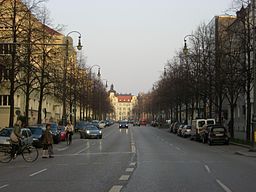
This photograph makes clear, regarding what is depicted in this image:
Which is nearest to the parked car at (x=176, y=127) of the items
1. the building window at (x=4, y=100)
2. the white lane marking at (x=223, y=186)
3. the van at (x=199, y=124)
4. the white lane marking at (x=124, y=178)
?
the van at (x=199, y=124)

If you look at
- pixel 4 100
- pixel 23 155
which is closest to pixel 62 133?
pixel 4 100

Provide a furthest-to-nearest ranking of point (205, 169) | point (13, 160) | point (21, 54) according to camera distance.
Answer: point (21, 54), point (13, 160), point (205, 169)

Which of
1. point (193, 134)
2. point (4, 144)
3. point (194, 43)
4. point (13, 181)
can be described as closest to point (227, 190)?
point (13, 181)

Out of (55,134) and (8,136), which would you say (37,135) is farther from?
(55,134)

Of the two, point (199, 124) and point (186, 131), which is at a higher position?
point (199, 124)

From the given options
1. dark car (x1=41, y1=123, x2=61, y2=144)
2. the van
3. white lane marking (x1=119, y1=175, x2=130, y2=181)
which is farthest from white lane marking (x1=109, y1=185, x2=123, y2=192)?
the van

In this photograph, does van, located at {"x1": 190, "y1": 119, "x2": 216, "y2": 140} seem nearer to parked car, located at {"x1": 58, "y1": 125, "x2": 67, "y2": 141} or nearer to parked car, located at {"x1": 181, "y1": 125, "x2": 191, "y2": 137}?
parked car, located at {"x1": 181, "y1": 125, "x2": 191, "y2": 137}

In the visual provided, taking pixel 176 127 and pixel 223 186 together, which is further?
pixel 176 127

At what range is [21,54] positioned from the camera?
36406mm

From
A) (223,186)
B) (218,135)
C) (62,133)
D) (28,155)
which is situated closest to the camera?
(223,186)

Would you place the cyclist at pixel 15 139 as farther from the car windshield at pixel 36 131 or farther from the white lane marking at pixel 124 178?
the car windshield at pixel 36 131

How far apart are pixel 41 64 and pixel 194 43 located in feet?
61.1

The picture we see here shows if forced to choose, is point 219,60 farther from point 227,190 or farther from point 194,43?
point 227,190

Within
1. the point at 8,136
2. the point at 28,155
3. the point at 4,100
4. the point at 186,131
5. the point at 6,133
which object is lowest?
the point at 186,131
